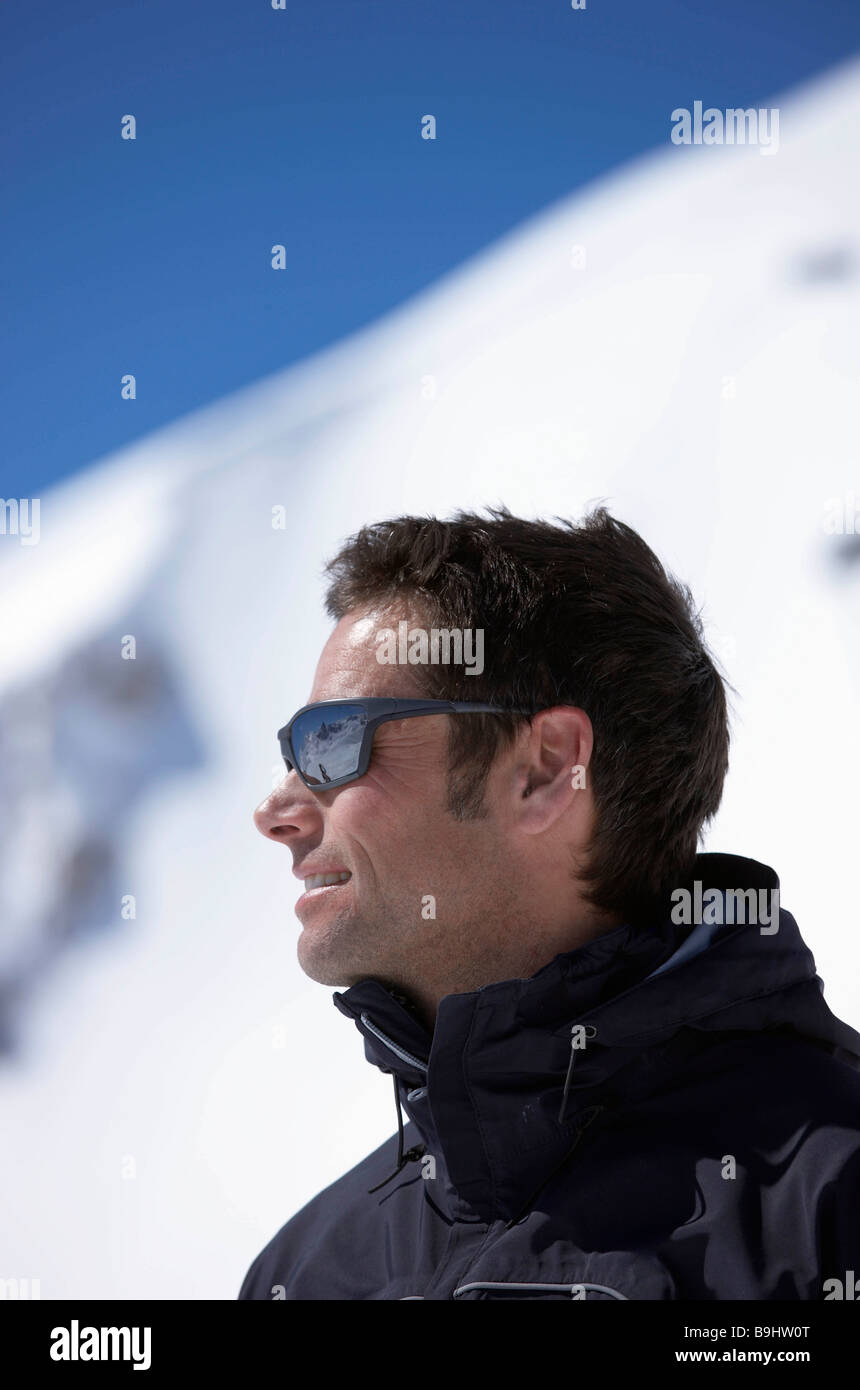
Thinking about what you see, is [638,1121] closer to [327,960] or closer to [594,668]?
[327,960]

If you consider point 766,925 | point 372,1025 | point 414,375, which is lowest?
point 372,1025

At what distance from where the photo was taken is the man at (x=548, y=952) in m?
1.57

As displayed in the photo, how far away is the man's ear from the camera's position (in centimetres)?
197

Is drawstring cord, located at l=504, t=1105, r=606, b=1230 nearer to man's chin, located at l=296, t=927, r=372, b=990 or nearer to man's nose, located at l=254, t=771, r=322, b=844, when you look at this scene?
man's chin, located at l=296, t=927, r=372, b=990

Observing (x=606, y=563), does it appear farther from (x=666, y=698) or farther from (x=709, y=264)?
(x=709, y=264)

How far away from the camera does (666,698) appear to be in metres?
2.09

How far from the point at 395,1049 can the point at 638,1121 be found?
0.40m

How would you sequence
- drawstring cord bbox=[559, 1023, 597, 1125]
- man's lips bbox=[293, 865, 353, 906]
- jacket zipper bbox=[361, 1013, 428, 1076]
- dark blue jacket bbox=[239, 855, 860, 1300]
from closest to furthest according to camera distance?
dark blue jacket bbox=[239, 855, 860, 1300] < drawstring cord bbox=[559, 1023, 597, 1125] < jacket zipper bbox=[361, 1013, 428, 1076] < man's lips bbox=[293, 865, 353, 906]

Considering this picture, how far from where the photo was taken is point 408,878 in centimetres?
190

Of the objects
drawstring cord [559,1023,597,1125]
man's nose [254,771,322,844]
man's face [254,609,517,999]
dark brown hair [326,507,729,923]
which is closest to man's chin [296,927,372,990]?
man's face [254,609,517,999]

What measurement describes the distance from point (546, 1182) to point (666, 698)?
2.78 feet

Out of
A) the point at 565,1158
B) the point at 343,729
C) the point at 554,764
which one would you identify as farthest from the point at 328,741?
the point at 565,1158
